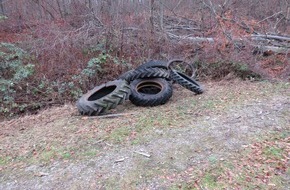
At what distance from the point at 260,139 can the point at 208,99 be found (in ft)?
6.22

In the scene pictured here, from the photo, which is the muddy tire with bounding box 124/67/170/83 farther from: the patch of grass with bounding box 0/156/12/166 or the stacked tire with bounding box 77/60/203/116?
the patch of grass with bounding box 0/156/12/166

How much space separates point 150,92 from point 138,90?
30cm

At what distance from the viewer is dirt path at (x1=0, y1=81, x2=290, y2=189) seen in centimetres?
314

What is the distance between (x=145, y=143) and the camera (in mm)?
3906

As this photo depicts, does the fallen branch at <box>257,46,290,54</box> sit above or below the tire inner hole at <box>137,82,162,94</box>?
above

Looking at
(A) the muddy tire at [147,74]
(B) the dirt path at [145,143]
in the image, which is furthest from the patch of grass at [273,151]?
(A) the muddy tire at [147,74]

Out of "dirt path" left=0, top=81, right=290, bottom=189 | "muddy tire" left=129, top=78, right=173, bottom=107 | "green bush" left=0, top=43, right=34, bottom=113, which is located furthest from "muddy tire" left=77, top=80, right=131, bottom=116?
"green bush" left=0, top=43, right=34, bottom=113

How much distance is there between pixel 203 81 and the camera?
7.13 m

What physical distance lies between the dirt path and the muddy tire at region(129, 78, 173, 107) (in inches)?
6.9

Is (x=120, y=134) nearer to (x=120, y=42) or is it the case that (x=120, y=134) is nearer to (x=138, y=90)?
(x=138, y=90)

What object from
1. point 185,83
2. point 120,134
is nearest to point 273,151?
point 120,134

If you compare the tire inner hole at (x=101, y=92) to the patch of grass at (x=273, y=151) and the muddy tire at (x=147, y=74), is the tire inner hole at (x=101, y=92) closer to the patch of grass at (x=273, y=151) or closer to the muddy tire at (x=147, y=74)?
the muddy tire at (x=147, y=74)

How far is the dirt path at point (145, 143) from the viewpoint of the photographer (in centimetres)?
314

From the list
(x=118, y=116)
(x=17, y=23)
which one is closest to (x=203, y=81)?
(x=118, y=116)
